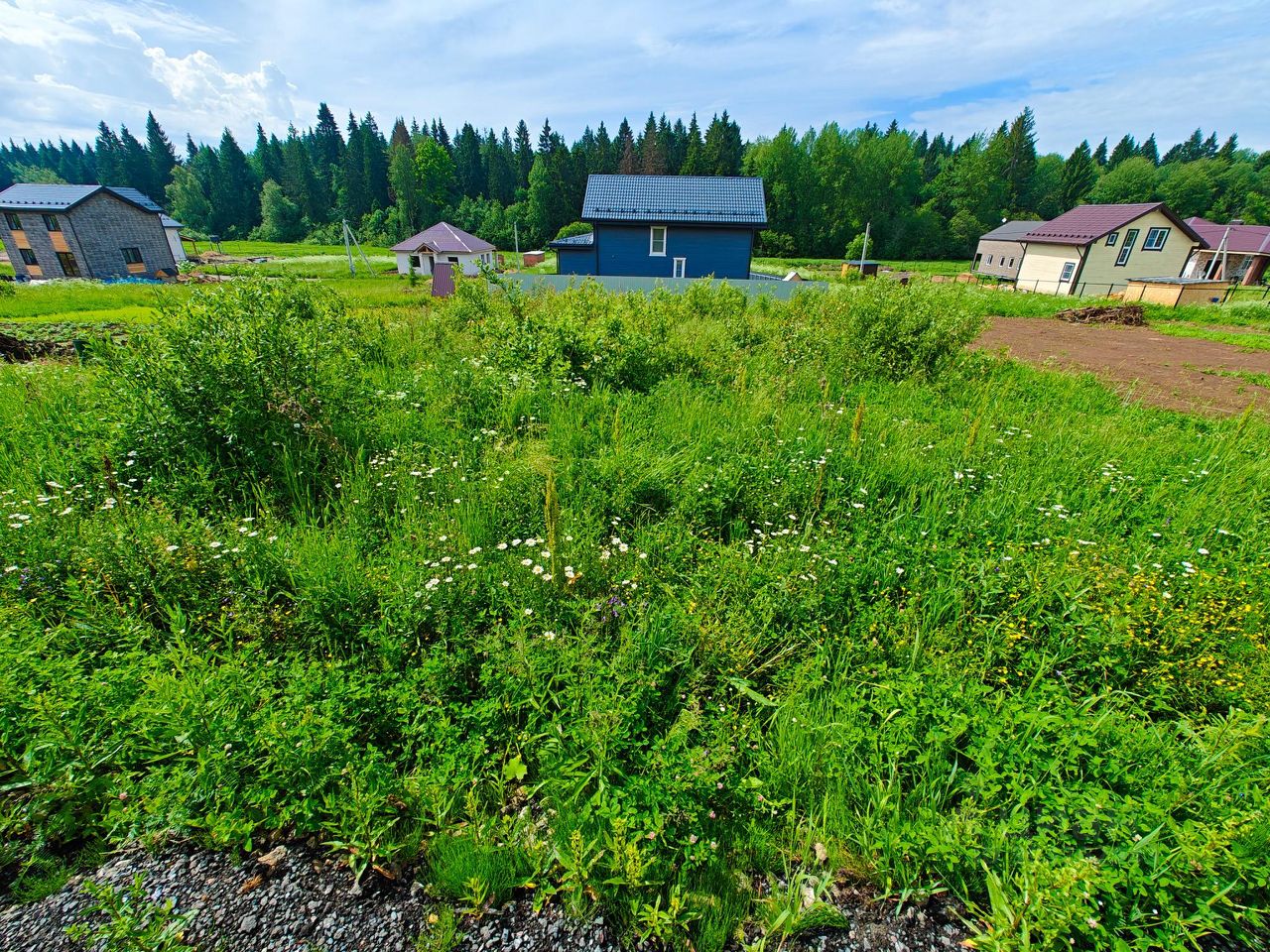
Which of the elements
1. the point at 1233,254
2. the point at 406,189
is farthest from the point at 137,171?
the point at 1233,254

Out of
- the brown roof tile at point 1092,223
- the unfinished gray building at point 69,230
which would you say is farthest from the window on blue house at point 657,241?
the unfinished gray building at point 69,230

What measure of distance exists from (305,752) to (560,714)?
1.02m

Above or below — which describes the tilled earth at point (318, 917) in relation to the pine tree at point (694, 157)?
below

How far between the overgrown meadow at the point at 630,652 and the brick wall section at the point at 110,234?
2122 inches

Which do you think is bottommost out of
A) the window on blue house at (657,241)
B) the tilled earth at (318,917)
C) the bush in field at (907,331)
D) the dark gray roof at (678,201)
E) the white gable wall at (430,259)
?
the white gable wall at (430,259)

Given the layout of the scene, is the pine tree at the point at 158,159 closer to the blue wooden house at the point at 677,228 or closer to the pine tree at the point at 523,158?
the pine tree at the point at 523,158

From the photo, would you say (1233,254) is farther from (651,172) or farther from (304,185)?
(304,185)

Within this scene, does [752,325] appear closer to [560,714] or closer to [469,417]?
[469,417]

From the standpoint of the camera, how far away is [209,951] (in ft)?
5.62

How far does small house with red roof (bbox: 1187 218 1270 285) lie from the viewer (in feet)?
125

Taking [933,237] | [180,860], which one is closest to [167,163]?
[933,237]

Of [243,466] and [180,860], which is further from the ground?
[243,466]

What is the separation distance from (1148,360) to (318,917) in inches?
705

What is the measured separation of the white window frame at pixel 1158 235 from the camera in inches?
1384
